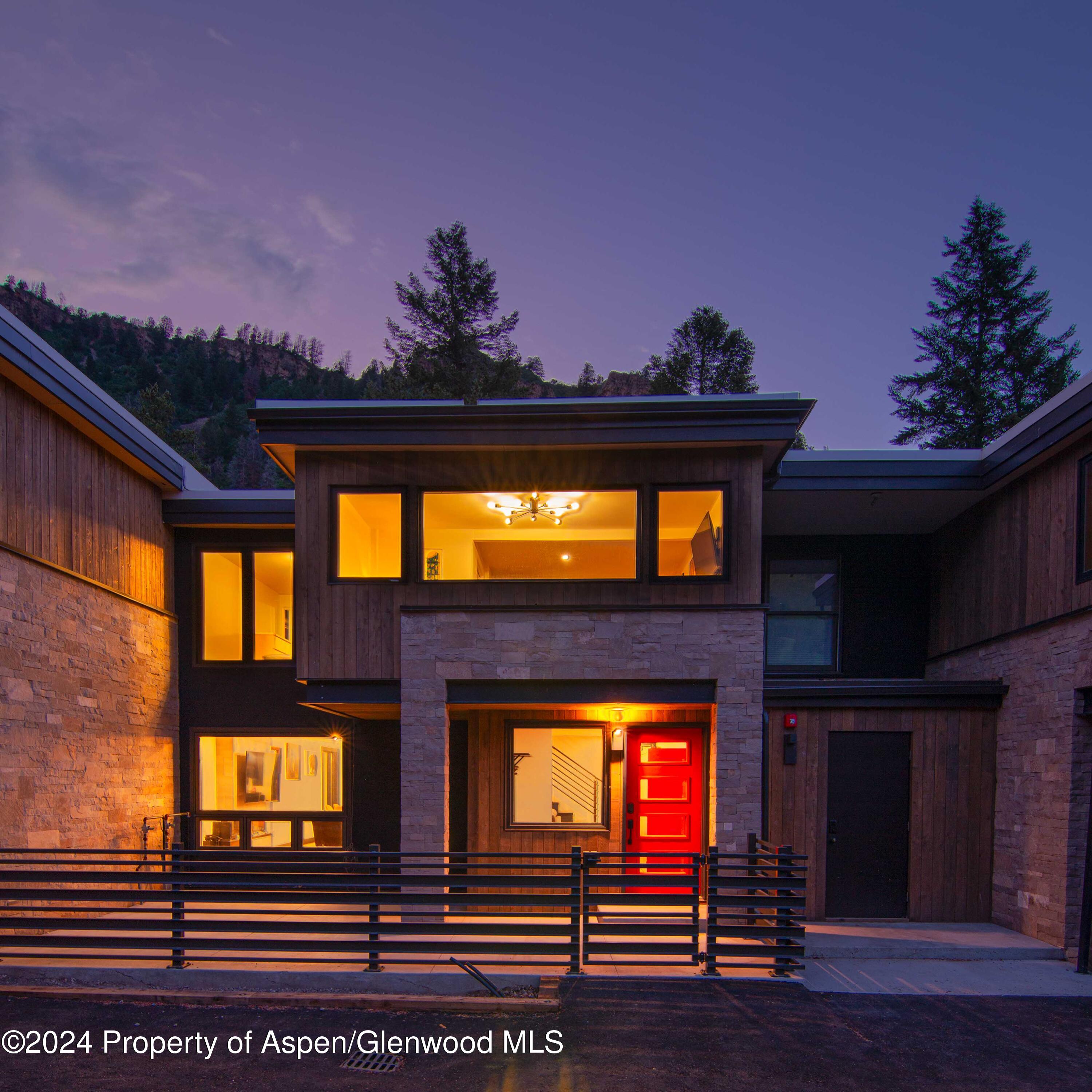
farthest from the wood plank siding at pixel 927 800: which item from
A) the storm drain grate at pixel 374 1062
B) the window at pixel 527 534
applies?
the storm drain grate at pixel 374 1062

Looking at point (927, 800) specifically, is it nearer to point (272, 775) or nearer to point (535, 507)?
point (535, 507)

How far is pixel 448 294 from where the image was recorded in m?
31.4

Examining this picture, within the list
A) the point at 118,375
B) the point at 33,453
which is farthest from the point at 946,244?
the point at 118,375

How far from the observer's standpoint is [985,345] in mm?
27359

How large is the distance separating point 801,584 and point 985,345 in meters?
22.8

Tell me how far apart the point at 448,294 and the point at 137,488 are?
79.1ft

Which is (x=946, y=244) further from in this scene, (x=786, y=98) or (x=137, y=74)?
(x=137, y=74)

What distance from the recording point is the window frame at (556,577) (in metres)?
8.20

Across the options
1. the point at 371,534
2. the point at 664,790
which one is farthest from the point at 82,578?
the point at 664,790

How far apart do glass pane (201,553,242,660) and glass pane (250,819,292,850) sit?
7.83 ft

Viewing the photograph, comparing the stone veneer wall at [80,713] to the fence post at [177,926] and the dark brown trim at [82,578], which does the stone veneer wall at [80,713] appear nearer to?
the dark brown trim at [82,578]

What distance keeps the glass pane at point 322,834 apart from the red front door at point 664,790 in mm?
4127

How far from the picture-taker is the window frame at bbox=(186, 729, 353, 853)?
9.98 m

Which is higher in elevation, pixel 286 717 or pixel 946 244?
pixel 946 244
